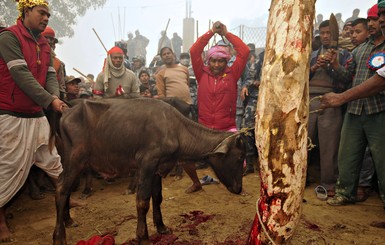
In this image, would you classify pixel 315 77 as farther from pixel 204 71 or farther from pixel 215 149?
pixel 215 149

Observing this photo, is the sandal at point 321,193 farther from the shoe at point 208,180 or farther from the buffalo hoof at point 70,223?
the buffalo hoof at point 70,223

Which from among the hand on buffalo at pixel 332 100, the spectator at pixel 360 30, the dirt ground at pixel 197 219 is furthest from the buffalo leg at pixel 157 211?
the spectator at pixel 360 30

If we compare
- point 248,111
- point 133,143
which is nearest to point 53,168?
point 133,143

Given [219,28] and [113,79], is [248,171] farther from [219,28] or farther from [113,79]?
[113,79]

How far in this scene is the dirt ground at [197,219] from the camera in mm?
3801

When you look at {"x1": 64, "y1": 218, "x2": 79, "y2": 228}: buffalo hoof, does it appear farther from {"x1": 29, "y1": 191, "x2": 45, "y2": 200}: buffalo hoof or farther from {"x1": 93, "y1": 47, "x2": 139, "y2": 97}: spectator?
{"x1": 93, "y1": 47, "x2": 139, "y2": 97}: spectator

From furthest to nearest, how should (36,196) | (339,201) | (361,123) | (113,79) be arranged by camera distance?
(113,79) → (36,196) → (339,201) → (361,123)

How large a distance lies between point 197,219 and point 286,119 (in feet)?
8.69

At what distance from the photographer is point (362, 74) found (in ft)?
15.1

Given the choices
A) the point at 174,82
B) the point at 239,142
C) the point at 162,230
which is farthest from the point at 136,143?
the point at 174,82

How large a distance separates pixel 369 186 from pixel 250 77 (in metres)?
3.61

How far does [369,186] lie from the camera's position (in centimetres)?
536

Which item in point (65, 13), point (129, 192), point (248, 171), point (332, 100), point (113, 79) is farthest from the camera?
point (65, 13)

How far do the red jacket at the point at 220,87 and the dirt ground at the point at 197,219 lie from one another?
1.57 meters
